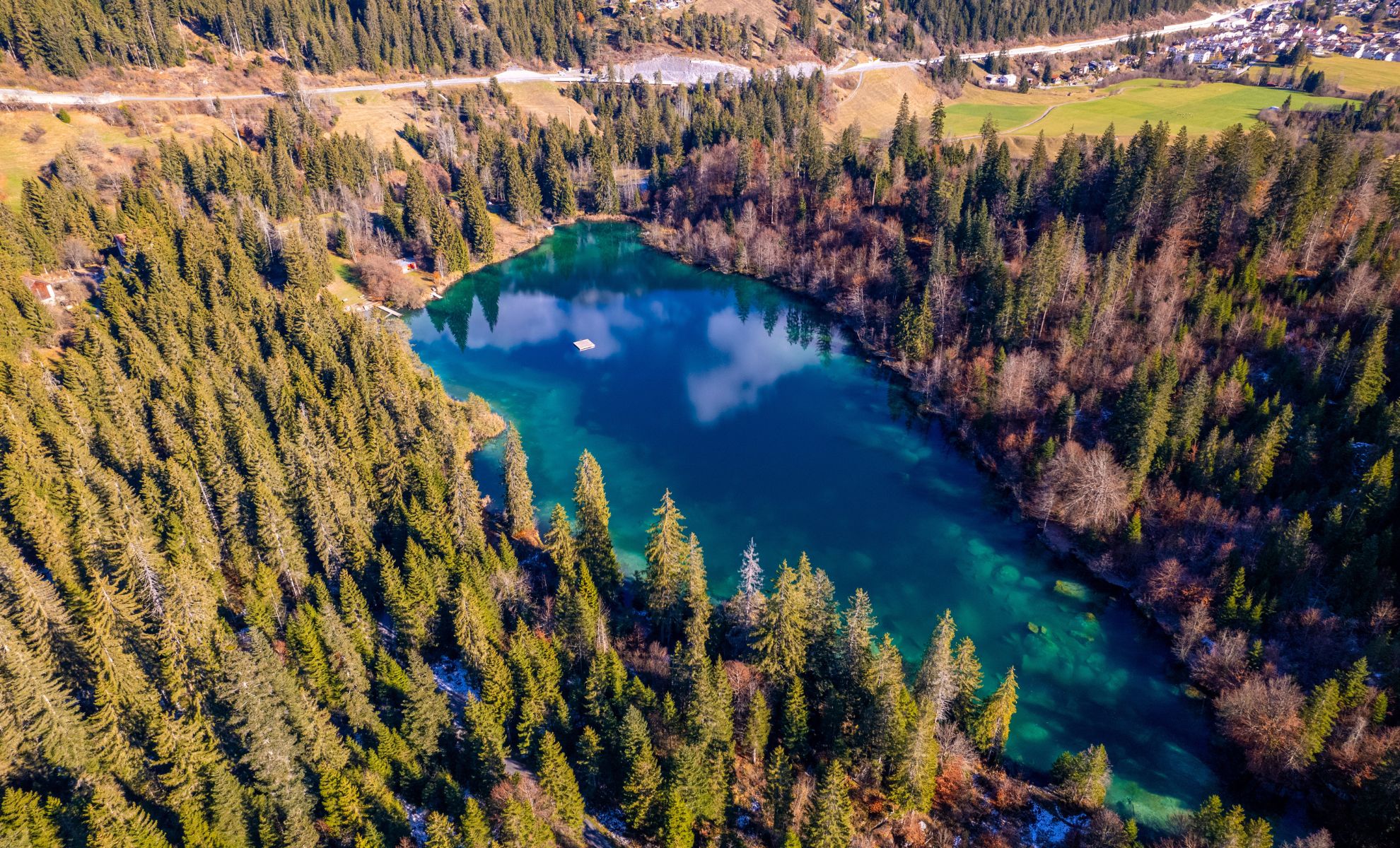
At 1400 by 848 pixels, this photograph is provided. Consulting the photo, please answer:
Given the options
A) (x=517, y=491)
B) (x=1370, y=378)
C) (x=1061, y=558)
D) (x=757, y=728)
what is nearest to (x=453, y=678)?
(x=517, y=491)

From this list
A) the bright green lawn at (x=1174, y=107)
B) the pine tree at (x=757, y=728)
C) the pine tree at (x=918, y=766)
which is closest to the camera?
the pine tree at (x=918, y=766)

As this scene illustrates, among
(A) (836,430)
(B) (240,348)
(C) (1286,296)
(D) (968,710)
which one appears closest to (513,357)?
(B) (240,348)

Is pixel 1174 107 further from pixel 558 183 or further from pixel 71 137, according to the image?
pixel 71 137

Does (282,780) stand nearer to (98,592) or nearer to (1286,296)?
(98,592)

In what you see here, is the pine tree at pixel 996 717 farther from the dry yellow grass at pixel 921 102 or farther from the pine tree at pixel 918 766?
the dry yellow grass at pixel 921 102

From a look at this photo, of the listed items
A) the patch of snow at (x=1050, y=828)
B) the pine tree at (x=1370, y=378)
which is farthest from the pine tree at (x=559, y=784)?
the pine tree at (x=1370, y=378)

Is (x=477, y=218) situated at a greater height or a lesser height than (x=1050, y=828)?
greater

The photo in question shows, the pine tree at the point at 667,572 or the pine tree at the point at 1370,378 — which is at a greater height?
the pine tree at the point at 1370,378
